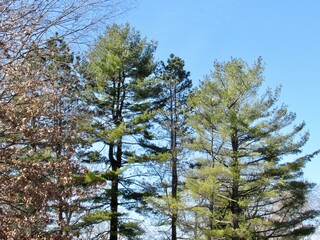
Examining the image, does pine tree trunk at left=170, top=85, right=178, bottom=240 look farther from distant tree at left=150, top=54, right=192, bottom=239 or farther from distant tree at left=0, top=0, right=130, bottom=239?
distant tree at left=0, top=0, right=130, bottom=239

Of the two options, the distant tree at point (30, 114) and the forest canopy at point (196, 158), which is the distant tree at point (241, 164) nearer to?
the forest canopy at point (196, 158)

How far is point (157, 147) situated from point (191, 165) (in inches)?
77.9

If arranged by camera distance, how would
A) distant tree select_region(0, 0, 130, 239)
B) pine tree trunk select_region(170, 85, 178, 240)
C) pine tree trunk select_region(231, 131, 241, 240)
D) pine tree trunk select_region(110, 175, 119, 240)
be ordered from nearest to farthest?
distant tree select_region(0, 0, 130, 239), pine tree trunk select_region(231, 131, 241, 240), pine tree trunk select_region(110, 175, 119, 240), pine tree trunk select_region(170, 85, 178, 240)

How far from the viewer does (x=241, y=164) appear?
53.0 ft

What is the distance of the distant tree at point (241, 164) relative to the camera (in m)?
16.1

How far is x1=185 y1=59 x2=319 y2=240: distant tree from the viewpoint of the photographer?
52.7 ft

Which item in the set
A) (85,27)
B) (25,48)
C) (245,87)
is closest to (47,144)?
(25,48)

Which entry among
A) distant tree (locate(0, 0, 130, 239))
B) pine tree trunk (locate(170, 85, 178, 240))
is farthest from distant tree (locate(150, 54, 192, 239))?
distant tree (locate(0, 0, 130, 239))

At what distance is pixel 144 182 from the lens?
59.7 feet

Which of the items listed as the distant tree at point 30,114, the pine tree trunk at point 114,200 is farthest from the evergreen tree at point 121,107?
the distant tree at point 30,114

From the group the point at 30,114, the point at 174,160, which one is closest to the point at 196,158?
the point at 174,160

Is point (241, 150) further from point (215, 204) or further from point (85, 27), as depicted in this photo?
point (85, 27)

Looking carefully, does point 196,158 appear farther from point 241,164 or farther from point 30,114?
point 30,114

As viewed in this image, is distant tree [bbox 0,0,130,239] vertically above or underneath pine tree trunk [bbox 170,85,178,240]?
underneath
